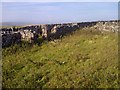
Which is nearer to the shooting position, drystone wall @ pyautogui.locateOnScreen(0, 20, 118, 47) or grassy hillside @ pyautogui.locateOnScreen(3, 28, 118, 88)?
grassy hillside @ pyautogui.locateOnScreen(3, 28, 118, 88)

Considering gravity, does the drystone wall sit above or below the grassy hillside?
above

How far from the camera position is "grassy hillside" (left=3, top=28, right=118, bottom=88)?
58.9ft

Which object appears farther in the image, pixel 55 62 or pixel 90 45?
pixel 90 45

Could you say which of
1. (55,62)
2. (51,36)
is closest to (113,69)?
(55,62)

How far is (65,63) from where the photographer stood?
21.3m

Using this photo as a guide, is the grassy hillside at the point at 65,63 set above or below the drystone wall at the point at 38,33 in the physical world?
below

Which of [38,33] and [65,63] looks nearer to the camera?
[65,63]

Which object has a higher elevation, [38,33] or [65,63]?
[38,33]

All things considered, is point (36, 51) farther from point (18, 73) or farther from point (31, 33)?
point (18, 73)

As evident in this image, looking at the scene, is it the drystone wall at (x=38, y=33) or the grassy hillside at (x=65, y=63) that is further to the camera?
the drystone wall at (x=38, y=33)

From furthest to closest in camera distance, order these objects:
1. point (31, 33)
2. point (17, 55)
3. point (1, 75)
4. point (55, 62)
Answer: point (31, 33)
point (17, 55)
point (55, 62)
point (1, 75)

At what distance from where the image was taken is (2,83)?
1844cm

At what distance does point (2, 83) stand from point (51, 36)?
11.9 metres

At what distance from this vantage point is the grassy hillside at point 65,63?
58.9 feet
